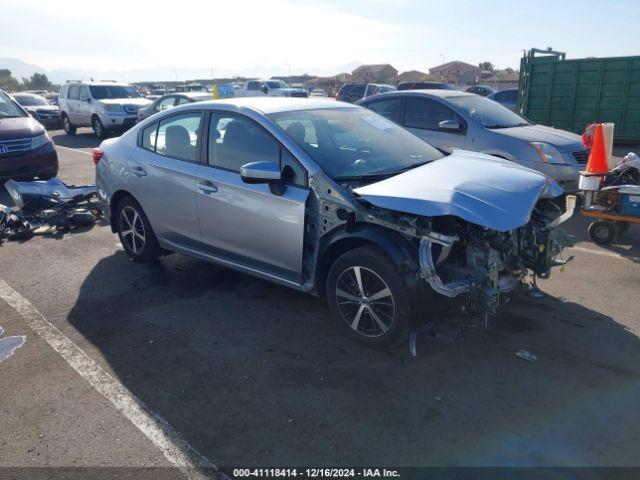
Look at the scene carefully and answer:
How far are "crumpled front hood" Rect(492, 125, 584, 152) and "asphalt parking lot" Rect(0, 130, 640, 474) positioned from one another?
2984 millimetres

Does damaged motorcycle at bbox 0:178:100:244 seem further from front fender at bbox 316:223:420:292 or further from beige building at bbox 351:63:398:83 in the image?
beige building at bbox 351:63:398:83

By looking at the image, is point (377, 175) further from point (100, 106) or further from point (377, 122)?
point (100, 106)

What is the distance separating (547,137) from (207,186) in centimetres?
550

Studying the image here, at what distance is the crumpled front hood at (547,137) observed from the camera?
7.75 metres

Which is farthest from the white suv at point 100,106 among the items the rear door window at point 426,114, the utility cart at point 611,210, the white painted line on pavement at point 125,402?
the utility cart at point 611,210

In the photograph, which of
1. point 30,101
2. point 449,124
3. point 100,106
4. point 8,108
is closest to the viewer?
point 449,124

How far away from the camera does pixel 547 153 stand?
7.55 m

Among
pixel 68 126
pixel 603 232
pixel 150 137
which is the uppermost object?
pixel 150 137

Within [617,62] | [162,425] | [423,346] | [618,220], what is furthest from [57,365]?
[617,62]

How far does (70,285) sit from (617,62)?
14.1 meters

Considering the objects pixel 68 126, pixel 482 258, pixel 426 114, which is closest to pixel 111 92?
pixel 68 126

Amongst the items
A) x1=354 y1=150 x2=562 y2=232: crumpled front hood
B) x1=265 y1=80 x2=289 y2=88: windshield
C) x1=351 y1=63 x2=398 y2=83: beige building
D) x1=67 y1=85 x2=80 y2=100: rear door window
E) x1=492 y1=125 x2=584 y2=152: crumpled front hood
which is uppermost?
x1=351 y1=63 x2=398 y2=83: beige building

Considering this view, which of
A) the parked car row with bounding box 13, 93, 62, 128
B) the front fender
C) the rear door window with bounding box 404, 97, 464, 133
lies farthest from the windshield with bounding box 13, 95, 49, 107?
the front fender

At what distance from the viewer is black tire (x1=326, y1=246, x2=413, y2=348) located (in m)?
3.69
